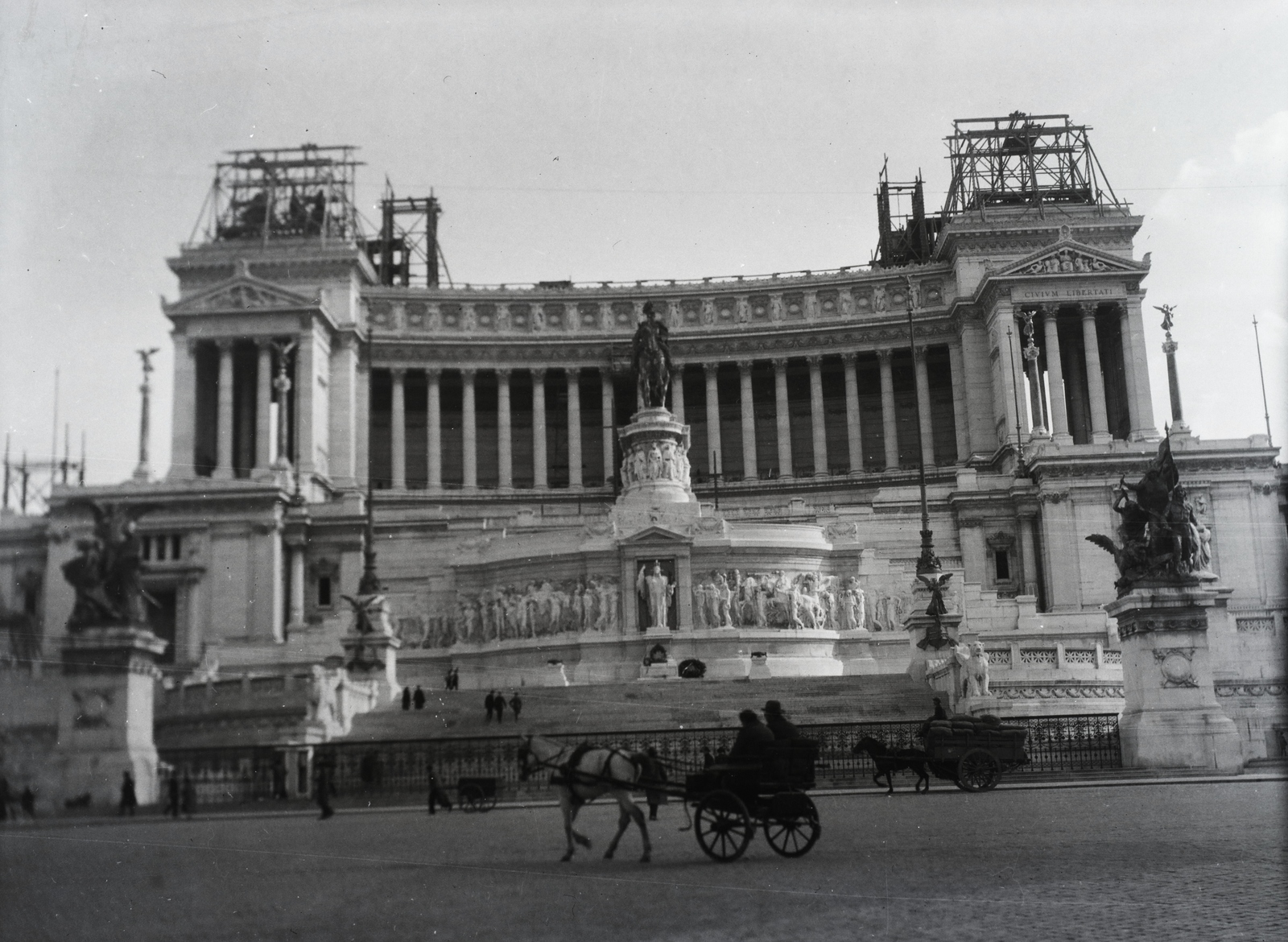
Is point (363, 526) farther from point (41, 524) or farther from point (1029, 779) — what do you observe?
point (41, 524)

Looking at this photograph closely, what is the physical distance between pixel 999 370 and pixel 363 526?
33183mm

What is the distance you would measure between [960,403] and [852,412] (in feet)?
19.8

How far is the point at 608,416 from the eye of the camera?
8612cm

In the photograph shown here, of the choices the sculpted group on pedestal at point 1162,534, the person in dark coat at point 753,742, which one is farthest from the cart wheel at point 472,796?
the sculpted group on pedestal at point 1162,534

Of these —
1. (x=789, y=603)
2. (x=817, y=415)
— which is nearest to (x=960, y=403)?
(x=817, y=415)

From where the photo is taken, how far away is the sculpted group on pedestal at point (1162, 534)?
32.2 metres

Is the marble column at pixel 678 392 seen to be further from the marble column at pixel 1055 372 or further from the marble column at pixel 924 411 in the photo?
the marble column at pixel 1055 372

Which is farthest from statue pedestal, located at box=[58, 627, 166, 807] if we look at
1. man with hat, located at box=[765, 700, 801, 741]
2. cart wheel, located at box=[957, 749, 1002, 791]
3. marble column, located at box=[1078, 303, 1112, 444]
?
marble column, located at box=[1078, 303, 1112, 444]

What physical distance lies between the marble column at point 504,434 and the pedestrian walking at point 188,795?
70.1 meters

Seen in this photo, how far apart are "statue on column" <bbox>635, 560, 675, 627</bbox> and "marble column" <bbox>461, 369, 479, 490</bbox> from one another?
3136 cm

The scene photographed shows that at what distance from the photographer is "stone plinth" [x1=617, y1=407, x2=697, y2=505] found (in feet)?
196

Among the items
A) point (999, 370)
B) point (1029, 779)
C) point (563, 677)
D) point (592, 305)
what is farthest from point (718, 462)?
point (1029, 779)

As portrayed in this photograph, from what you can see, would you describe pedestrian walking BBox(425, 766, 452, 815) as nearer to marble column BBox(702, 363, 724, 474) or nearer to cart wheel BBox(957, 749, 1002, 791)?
cart wheel BBox(957, 749, 1002, 791)

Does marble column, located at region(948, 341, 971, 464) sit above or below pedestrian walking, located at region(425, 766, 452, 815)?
above
